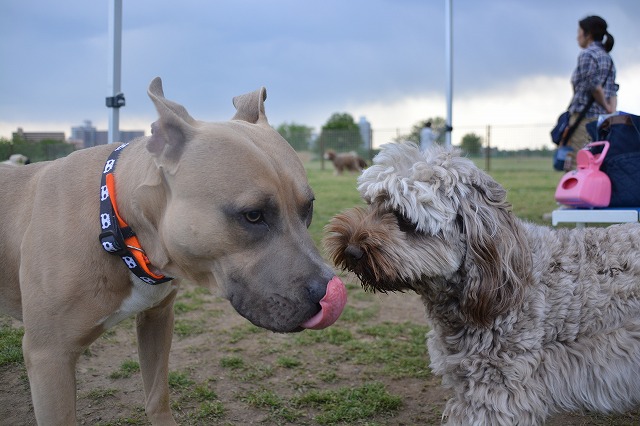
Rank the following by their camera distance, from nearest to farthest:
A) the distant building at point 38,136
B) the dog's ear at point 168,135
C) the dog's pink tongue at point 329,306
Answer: the dog's pink tongue at point 329,306
the dog's ear at point 168,135
the distant building at point 38,136

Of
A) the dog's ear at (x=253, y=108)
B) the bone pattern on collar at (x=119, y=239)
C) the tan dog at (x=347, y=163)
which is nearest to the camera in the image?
the bone pattern on collar at (x=119, y=239)

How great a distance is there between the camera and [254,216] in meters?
2.19

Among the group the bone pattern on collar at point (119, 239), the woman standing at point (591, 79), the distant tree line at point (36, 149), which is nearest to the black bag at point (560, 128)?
the woman standing at point (591, 79)

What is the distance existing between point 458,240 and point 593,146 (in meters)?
3.04

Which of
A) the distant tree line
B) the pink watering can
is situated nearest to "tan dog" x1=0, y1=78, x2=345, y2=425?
the pink watering can

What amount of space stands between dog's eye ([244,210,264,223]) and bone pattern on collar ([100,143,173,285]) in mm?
613

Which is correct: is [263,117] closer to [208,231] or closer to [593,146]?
[208,231]

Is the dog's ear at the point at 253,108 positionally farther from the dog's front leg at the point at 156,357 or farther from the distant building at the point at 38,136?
the distant building at the point at 38,136

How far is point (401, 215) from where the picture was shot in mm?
2650

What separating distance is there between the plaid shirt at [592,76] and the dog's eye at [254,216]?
5836mm

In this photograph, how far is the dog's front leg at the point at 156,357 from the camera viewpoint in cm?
306

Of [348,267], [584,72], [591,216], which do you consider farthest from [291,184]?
[584,72]

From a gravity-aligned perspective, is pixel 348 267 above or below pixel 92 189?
below

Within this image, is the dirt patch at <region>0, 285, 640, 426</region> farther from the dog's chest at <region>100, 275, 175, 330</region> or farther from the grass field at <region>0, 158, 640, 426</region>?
the dog's chest at <region>100, 275, 175, 330</region>
